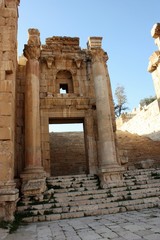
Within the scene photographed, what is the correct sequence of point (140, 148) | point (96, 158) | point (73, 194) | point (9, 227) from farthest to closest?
point (140, 148), point (96, 158), point (73, 194), point (9, 227)

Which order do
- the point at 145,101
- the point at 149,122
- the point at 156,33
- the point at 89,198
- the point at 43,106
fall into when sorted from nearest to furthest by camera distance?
1. the point at 89,198
2. the point at 43,106
3. the point at 156,33
4. the point at 149,122
5. the point at 145,101

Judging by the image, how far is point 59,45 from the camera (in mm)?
13219

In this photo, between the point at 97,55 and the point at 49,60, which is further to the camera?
the point at 49,60

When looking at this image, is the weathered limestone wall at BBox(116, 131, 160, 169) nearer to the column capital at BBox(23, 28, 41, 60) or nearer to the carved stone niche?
the carved stone niche

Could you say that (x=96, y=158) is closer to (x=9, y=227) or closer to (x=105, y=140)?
(x=105, y=140)

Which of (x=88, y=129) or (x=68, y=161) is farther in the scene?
(x=68, y=161)

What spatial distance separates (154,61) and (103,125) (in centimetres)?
710

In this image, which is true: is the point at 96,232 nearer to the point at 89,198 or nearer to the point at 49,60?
the point at 89,198

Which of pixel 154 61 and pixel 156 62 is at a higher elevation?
pixel 154 61


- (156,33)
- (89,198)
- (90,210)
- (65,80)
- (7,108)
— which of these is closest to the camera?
(90,210)

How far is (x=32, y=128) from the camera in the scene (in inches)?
388

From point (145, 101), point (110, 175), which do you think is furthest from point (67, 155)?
point (145, 101)

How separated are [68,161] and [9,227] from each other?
27.9 feet

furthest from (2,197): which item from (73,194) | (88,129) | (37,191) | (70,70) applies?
(70,70)
